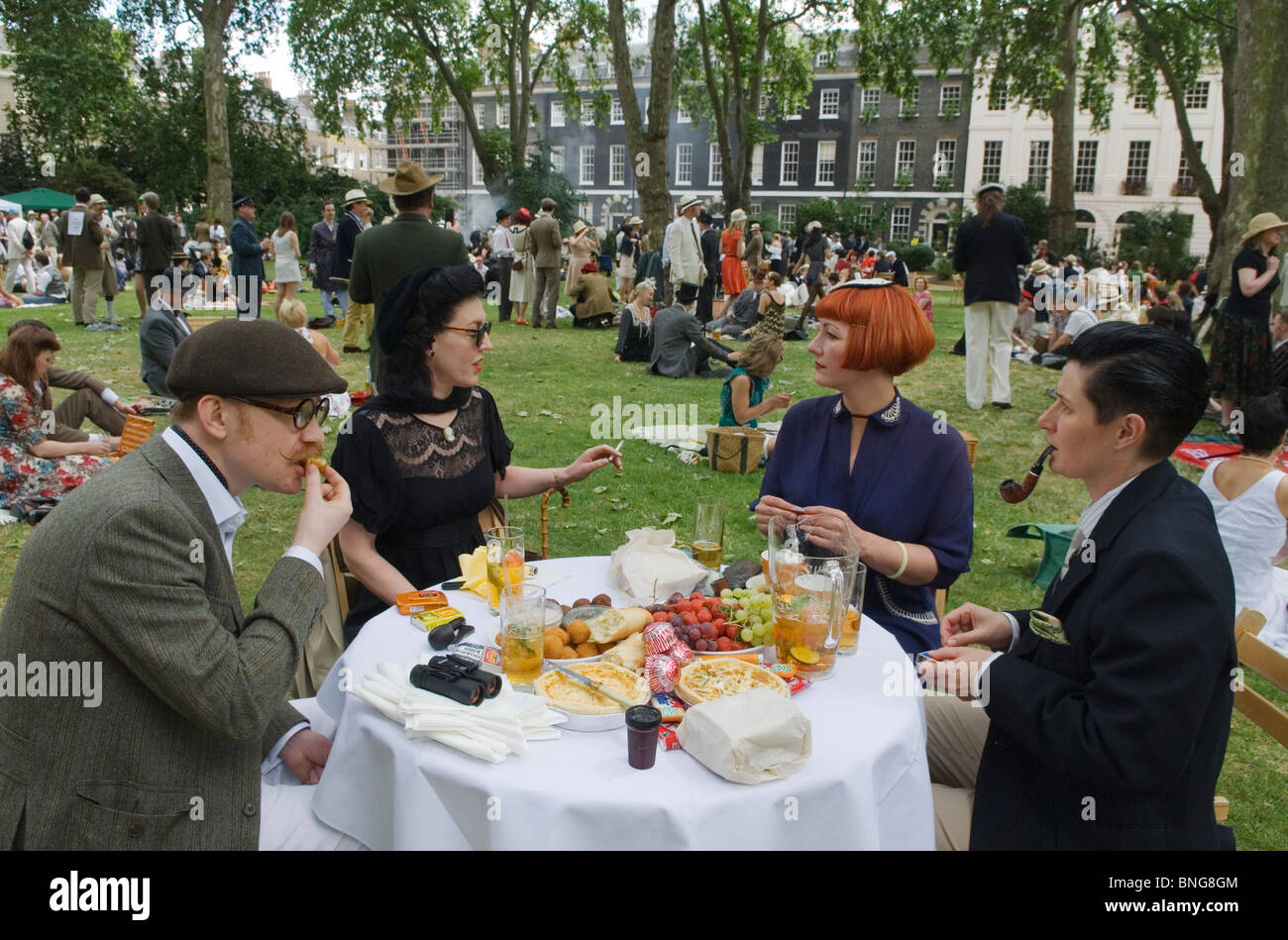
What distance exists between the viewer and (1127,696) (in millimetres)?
1808

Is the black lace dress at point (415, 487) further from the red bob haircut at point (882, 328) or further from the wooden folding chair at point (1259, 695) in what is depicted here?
the wooden folding chair at point (1259, 695)

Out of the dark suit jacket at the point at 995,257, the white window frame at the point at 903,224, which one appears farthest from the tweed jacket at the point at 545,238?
the white window frame at the point at 903,224

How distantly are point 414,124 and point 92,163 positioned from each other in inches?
2323

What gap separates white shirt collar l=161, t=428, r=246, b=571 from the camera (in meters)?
1.91

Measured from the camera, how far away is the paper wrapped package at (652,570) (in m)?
2.62

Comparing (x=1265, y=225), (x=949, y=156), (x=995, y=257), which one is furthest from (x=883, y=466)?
(x=949, y=156)

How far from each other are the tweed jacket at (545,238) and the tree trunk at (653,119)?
310 centimetres

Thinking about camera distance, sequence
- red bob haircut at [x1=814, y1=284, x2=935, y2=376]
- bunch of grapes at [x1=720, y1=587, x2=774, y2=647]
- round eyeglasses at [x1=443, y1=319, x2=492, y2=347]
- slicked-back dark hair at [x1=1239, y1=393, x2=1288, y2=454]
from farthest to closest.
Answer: slicked-back dark hair at [x1=1239, y1=393, x2=1288, y2=454] → round eyeglasses at [x1=443, y1=319, x2=492, y2=347] → red bob haircut at [x1=814, y1=284, x2=935, y2=376] → bunch of grapes at [x1=720, y1=587, x2=774, y2=647]

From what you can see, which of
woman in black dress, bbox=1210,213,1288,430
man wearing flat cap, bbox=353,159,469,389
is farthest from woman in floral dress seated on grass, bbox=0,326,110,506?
woman in black dress, bbox=1210,213,1288,430

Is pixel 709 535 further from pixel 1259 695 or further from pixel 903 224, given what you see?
pixel 903 224

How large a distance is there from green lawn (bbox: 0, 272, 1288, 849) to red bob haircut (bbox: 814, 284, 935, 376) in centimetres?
213

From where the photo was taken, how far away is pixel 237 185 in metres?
35.2

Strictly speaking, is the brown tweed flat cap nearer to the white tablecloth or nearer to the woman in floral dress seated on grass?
the white tablecloth

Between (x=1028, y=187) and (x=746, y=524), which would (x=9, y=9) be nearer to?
(x=746, y=524)
